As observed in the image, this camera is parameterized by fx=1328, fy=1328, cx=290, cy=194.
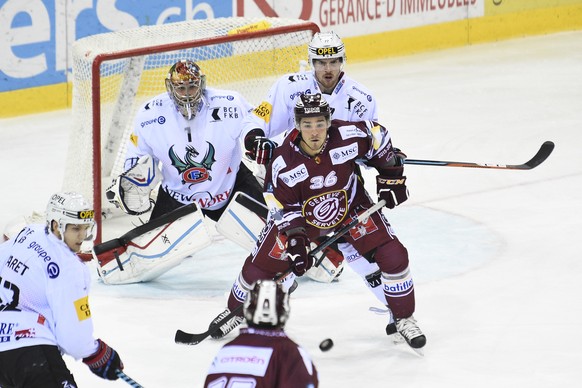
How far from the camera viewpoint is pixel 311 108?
4766 mm

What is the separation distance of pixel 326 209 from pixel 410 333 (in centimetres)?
57

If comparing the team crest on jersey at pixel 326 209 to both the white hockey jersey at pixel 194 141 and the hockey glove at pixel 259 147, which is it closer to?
the hockey glove at pixel 259 147

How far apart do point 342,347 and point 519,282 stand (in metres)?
1.09

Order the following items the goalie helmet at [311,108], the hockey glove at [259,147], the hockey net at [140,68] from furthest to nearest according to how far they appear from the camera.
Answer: the hockey net at [140,68]
the hockey glove at [259,147]
the goalie helmet at [311,108]

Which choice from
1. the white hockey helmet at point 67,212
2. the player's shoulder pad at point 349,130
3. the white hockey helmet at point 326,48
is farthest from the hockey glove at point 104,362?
the white hockey helmet at point 326,48

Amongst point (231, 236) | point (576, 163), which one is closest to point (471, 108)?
point (576, 163)

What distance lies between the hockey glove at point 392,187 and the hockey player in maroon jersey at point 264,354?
1.84 metres

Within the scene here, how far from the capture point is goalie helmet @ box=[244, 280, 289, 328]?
3.20m

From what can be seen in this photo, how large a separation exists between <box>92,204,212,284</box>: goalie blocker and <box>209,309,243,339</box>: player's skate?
680mm

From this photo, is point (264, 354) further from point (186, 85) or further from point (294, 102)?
point (186, 85)

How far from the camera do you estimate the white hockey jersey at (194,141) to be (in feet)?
19.2

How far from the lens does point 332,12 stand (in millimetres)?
10469

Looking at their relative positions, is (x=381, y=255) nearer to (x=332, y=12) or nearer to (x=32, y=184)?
(x=32, y=184)

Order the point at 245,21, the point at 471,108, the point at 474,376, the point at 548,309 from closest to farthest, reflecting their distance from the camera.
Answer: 1. the point at 474,376
2. the point at 548,309
3. the point at 245,21
4. the point at 471,108
